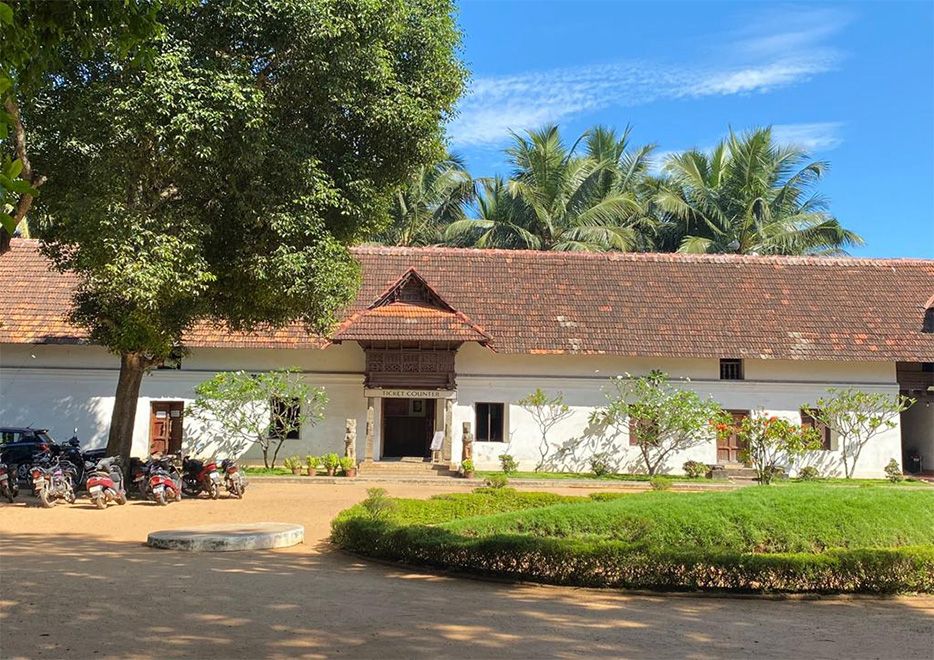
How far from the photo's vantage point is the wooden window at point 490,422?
70.1 feet

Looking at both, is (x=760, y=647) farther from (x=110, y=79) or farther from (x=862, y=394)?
(x=862, y=394)

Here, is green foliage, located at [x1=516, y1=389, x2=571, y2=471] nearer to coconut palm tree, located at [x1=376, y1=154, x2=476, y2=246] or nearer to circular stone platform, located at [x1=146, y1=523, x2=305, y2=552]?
circular stone platform, located at [x1=146, y1=523, x2=305, y2=552]

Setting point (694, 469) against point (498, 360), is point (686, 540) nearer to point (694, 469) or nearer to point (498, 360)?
point (694, 469)

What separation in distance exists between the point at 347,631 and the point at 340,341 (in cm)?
1497

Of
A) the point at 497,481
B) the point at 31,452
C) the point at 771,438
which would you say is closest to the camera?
the point at 497,481

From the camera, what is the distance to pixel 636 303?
2219 centimetres

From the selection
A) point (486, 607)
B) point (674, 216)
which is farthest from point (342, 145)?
point (674, 216)

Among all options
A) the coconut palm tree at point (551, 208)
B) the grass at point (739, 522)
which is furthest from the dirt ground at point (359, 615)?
the coconut palm tree at point (551, 208)

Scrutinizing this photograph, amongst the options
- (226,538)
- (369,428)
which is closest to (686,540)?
(226,538)

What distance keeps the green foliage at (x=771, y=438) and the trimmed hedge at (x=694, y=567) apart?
10881 millimetres

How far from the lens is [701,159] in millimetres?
33094

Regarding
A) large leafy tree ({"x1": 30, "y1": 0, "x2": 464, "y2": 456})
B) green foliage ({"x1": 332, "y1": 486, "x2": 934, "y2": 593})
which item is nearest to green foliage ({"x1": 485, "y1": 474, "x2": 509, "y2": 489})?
green foliage ({"x1": 332, "y1": 486, "x2": 934, "y2": 593})

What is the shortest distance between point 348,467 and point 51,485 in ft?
22.7

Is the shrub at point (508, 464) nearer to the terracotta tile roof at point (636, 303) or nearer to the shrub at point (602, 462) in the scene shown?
the shrub at point (602, 462)
